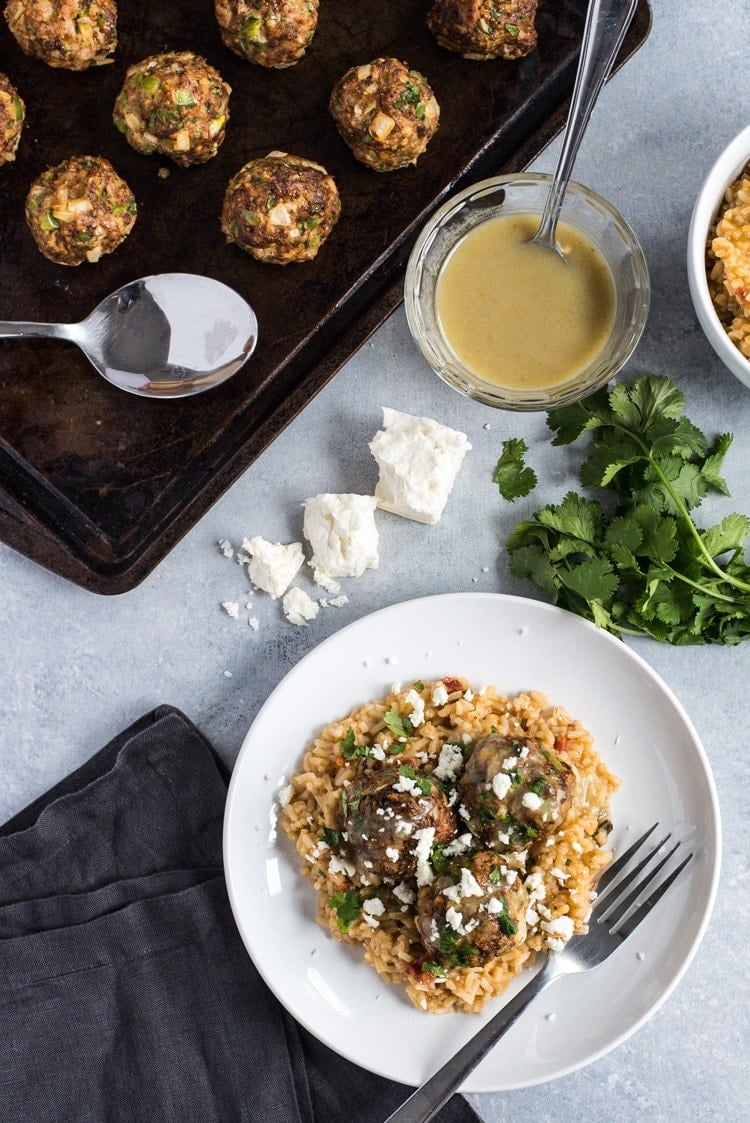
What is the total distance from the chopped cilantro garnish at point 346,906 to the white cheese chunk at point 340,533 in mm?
1092

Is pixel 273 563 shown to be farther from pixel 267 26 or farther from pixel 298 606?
pixel 267 26

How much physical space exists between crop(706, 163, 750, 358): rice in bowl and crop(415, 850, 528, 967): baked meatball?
1.90 m

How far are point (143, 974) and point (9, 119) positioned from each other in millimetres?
3033

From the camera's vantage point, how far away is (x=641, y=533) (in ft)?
11.7

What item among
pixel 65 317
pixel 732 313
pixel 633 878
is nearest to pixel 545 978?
pixel 633 878

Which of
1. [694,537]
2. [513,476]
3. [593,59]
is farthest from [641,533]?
[593,59]

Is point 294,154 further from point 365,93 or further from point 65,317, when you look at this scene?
point 65,317

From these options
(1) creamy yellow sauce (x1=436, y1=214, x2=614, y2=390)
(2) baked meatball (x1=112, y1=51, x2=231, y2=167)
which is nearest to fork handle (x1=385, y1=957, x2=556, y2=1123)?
(1) creamy yellow sauce (x1=436, y1=214, x2=614, y2=390)

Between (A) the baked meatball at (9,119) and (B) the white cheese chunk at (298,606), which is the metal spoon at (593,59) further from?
(A) the baked meatball at (9,119)

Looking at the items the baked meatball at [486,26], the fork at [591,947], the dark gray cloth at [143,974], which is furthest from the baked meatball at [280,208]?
the fork at [591,947]

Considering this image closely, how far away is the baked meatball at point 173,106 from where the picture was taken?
11.3 feet

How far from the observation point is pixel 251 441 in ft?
11.7

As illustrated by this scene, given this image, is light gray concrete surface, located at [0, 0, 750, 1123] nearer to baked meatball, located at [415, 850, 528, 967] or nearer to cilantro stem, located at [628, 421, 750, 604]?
cilantro stem, located at [628, 421, 750, 604]

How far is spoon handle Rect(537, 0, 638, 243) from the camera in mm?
3051
